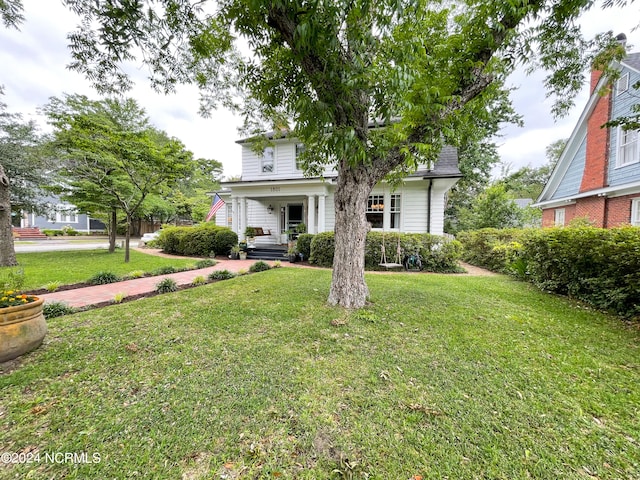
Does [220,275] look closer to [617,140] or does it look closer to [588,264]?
[588,264]

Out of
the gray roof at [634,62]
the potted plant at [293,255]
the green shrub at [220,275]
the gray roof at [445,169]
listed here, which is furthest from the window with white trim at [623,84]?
the green shrub at [220,275]

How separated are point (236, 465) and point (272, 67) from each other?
5380 millimetres

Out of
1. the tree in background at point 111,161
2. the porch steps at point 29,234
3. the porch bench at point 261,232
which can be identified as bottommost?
the porch steps at point 29,234

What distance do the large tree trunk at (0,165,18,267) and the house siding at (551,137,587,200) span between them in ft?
69.6

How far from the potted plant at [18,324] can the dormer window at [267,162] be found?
10.8 meters

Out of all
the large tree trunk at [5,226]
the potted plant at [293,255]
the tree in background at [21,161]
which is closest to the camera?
the large tree trunk at [5,226]

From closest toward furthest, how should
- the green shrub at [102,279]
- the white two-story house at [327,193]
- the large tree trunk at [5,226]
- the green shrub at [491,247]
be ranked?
the green shrub at [102,279] < the large tree trunk at [5,226] < the green shrub at [491,247] < the white two-story house at [327,193]

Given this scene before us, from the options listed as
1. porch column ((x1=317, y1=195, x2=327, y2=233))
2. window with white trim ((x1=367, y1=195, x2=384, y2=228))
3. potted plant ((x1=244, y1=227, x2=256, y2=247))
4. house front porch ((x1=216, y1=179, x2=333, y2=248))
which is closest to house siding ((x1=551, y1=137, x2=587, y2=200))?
window with white trim ((x1=367, y1=195, x2=384, y2=228))

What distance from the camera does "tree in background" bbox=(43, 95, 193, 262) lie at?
738 centimetres

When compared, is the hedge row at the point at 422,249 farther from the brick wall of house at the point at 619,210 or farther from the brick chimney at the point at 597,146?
the brick chimney at the point at 597,146

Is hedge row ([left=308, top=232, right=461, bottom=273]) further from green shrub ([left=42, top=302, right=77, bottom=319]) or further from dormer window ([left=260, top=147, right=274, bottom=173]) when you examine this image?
green shrub ([left=42, top=302, right=77, bottom=319])

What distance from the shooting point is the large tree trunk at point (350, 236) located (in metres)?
4.36

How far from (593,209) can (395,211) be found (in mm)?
7873

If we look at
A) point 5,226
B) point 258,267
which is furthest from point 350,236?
point 5,226
